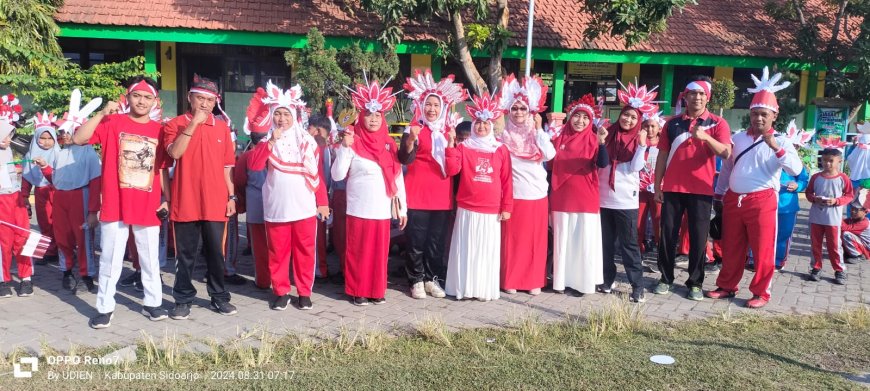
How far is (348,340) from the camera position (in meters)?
4.68

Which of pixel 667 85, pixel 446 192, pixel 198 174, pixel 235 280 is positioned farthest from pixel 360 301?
pixel 667 85

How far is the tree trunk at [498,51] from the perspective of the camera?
13727mm

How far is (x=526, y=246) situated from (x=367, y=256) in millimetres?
1557

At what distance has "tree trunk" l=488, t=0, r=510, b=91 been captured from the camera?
13.7 metres

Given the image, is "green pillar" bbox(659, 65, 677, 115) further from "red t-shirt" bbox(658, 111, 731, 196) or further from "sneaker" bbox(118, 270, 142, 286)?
"sneaker" bbox(118, 270, 142, 286)

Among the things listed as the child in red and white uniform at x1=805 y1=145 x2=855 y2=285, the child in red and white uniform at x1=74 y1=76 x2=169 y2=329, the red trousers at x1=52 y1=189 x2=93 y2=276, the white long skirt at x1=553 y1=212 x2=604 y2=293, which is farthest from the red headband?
the child in red and white uniform at x1=805 y1=145 x2=855 y2=285

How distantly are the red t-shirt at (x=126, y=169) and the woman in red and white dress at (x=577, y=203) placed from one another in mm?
3609

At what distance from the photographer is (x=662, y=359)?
4.50 metres

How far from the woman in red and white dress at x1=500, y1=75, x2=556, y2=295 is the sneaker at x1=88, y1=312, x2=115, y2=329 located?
3.47 m

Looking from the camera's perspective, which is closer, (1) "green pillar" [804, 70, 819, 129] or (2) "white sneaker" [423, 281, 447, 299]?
(2) "white sneaker" [423, 281, 447, 299]

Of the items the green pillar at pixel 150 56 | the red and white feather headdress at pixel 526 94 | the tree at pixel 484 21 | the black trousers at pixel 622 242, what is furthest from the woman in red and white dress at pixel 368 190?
the green pillar at pixel 150 56

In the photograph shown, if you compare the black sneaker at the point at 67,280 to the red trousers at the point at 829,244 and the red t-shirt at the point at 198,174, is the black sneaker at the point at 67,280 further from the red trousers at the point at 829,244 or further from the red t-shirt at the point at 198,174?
the red trousers at the point at 829,244

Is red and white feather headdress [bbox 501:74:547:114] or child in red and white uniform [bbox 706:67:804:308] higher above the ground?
red and white feather headdress [bbox 501:74:547:114]

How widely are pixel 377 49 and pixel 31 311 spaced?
9.95m
